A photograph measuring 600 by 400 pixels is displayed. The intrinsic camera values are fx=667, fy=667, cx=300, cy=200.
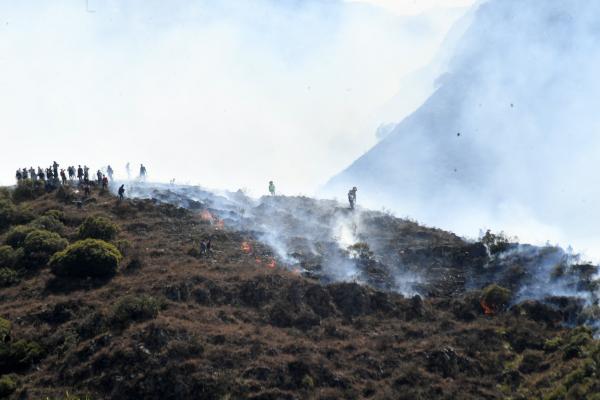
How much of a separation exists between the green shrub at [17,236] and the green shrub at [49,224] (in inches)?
41.4

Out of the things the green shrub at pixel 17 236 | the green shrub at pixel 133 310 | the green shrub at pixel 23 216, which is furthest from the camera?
the green shrub at pixel 23 216

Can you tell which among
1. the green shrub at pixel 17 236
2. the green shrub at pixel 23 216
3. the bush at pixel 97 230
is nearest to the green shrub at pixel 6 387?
the bush at pixel 97 230

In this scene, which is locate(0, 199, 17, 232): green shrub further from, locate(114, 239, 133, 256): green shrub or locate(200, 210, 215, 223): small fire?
locate(200, 210, 215, 223): small fire

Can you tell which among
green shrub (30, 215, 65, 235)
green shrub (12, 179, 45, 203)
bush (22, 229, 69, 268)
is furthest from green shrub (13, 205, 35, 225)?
green shrub (12, 179, 45, 203)

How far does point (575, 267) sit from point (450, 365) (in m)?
13.7

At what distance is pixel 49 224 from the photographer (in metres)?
44.4

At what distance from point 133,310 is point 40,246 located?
12.1m

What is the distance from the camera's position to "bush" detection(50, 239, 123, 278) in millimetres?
37156

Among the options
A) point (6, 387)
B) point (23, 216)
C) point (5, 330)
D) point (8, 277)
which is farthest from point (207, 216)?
point (6, 387)

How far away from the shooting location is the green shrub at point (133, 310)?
102 ft

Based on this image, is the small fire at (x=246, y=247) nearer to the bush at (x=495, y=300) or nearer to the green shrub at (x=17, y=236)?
the green shrub at (x=17, y=236)

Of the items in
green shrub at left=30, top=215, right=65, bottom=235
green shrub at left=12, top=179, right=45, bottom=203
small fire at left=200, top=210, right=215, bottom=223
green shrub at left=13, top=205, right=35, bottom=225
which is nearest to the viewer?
green shrub at left=30, top=215, right=65, bottom=235

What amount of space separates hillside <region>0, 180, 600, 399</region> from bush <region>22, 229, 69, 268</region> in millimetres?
189

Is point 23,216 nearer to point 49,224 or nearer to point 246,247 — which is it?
point 49,224
